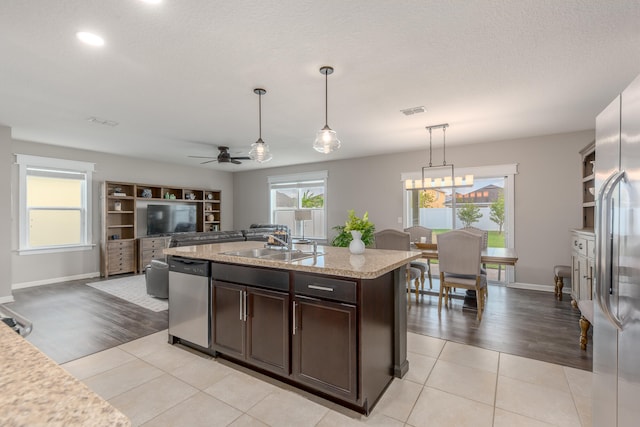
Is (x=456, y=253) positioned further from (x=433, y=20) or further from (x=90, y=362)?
(x=90, y=362)

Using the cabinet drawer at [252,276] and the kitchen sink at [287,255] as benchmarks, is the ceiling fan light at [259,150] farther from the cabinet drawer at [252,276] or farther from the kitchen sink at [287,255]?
the cabinet drawer at [252,276]

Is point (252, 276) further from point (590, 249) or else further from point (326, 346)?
point (590, 249)

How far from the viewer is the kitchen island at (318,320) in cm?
198

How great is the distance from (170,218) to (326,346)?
6467mm

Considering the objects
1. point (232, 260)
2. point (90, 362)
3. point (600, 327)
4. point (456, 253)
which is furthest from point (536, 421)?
point (90, 362)

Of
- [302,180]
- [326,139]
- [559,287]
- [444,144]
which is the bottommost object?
[559,287]

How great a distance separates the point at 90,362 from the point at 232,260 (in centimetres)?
159

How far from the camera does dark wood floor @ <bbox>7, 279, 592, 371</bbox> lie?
2.92 metres

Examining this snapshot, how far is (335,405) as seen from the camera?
210 centimetres

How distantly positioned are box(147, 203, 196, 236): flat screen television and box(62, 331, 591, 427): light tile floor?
15.3ft

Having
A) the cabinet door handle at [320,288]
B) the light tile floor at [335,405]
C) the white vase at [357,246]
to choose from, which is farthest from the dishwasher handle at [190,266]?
the white vase at [357,246]

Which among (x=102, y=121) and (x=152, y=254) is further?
(x=152, y=254)

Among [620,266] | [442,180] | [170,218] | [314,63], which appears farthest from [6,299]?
[620,266]

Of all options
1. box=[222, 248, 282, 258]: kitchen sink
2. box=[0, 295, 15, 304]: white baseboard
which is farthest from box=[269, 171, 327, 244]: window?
box=[0, 295, 15, 304]: white baseboard
